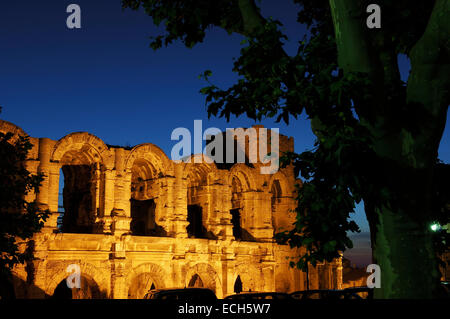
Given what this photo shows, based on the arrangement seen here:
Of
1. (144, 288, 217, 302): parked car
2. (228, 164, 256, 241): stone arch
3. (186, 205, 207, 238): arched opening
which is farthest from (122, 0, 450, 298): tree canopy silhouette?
(186, 205, 207, 238): arched opening

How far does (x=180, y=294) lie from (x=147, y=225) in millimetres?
14560

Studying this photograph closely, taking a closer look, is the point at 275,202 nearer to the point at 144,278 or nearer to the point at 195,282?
the point at 195,282

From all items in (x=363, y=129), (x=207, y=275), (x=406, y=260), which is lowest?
(x=207, y=275)

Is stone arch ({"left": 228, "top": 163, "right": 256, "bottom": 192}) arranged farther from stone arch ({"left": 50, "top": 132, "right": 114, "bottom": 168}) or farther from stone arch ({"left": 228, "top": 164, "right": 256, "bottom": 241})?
stone arch ({"left": 50, "top": 132, "right": 114, "bottom": 168})

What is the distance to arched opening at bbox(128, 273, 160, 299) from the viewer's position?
24.1 m

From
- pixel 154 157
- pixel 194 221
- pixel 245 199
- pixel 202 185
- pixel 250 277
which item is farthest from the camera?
pixel 194 221

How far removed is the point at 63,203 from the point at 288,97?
22.1 metres

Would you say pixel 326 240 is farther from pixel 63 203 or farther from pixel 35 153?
pixel 63 203

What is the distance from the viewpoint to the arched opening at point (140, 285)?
24109 millimetres

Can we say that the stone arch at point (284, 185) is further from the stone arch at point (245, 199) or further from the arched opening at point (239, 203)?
the arched opening at point (239, 203)

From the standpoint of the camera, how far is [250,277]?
90.0 ft

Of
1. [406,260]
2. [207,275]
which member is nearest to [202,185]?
[207,275]

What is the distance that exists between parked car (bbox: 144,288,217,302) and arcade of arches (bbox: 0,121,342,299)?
14.9 feet

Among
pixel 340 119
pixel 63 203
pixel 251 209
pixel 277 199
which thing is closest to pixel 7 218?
pixel 340 119
